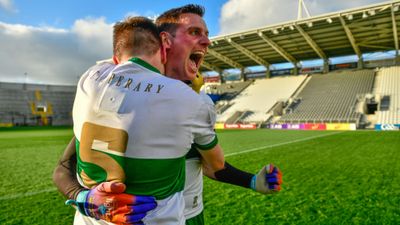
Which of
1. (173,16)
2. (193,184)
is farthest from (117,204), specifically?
(173,16)

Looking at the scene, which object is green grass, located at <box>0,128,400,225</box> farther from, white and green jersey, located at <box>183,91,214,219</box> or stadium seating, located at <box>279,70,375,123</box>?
stadium seating, located at <box>279,70,375,123</box>

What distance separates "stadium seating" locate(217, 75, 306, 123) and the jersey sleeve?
32.7m

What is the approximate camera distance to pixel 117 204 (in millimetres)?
1262

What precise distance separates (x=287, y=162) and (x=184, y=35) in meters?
7.11

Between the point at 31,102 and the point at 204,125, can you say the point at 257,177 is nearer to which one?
the point at 204,125

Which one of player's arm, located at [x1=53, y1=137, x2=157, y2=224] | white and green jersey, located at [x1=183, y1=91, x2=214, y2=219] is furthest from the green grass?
player's arm, located at [x1=53, y1=137, x2=157, y2=224]

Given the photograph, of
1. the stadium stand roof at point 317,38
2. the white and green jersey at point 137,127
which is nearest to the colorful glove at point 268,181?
the white and green jersey at point 137,127

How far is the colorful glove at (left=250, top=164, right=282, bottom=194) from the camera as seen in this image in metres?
1.87

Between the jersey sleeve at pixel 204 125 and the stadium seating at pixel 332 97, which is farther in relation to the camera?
the stadium seating at pixel 332 97

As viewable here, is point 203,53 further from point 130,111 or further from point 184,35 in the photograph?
point 130,111

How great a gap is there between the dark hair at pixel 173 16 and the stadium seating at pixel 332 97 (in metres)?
29.4

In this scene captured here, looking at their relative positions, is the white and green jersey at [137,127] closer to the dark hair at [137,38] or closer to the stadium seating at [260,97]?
the dark hair at [137,38]

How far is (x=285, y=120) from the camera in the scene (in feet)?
104

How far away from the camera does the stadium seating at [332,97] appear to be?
3017 cm
